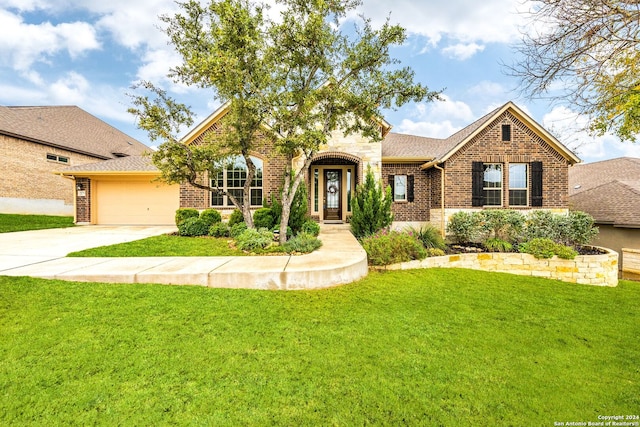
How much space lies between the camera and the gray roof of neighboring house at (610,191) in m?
12.3

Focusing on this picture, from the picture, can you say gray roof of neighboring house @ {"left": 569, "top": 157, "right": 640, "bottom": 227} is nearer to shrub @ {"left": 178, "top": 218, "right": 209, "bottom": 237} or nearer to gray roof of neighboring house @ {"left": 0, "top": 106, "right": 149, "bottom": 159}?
shrub @ {"left": 178, "top": 218, "right": 209, "bottom": 237}

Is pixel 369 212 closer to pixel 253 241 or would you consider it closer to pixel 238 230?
pixel 253 241

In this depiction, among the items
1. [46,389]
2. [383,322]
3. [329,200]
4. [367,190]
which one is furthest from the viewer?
[329,200]

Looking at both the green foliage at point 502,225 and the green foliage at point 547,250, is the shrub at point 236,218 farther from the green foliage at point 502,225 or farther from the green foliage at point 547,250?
the green foliage at point 547,250

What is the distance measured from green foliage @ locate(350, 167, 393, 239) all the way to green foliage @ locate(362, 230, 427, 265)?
2.05 metres

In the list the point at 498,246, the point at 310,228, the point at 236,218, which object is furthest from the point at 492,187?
the point at 236,218

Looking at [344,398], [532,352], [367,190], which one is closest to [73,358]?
[344,398]

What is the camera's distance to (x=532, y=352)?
10.8 feet

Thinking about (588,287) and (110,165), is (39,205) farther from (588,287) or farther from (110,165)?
(588,287)

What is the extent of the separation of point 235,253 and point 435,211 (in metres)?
8.72

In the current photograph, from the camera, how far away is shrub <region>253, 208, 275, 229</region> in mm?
10078

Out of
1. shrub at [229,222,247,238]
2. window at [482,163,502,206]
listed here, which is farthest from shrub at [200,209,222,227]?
window at [482,163,502,206]

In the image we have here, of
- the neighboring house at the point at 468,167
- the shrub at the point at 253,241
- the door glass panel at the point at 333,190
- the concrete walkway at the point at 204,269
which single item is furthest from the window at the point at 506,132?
the shrub at the point at 253,241

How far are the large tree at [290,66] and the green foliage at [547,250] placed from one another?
17.0 feet
